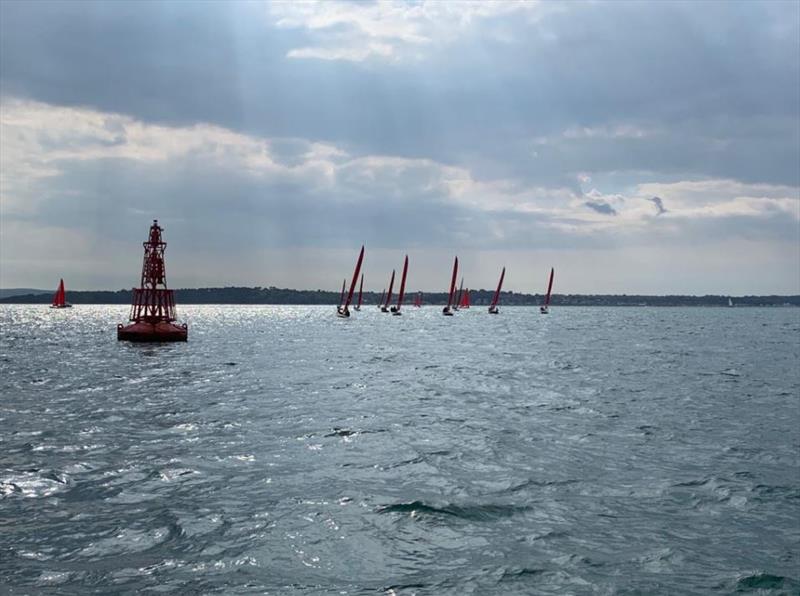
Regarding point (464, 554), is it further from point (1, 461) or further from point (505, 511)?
point (1, 461)

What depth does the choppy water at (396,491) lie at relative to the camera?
461 inches

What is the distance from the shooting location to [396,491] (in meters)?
17.0

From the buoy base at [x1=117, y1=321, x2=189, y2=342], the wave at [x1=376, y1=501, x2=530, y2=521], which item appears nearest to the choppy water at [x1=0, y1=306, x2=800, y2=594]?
the wave at [x1=376, y1=501, x2=530, y2=521]

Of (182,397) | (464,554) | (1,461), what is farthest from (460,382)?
(464,554)

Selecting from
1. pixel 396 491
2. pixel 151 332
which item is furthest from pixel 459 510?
pixel 151 332

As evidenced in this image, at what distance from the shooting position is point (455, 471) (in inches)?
759

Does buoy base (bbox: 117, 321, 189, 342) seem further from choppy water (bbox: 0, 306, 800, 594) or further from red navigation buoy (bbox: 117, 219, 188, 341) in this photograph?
choppy water (bbox: 0, 306, 800, 594)

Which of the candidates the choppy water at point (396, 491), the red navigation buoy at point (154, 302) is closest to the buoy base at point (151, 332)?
the red navigation buoy at point (154, 302)

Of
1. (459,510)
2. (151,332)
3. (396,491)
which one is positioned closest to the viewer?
(459,510)

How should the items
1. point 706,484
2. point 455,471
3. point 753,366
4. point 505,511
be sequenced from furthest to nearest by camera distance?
1. point 753,366
2. point 455,471
3. point 706,484
4. point 505,511

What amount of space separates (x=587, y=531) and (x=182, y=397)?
2560 centimetres

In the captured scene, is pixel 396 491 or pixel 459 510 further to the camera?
pixel 396 491

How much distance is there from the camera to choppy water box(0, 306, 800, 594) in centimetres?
1172

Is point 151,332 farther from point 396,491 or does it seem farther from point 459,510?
point 459,510
